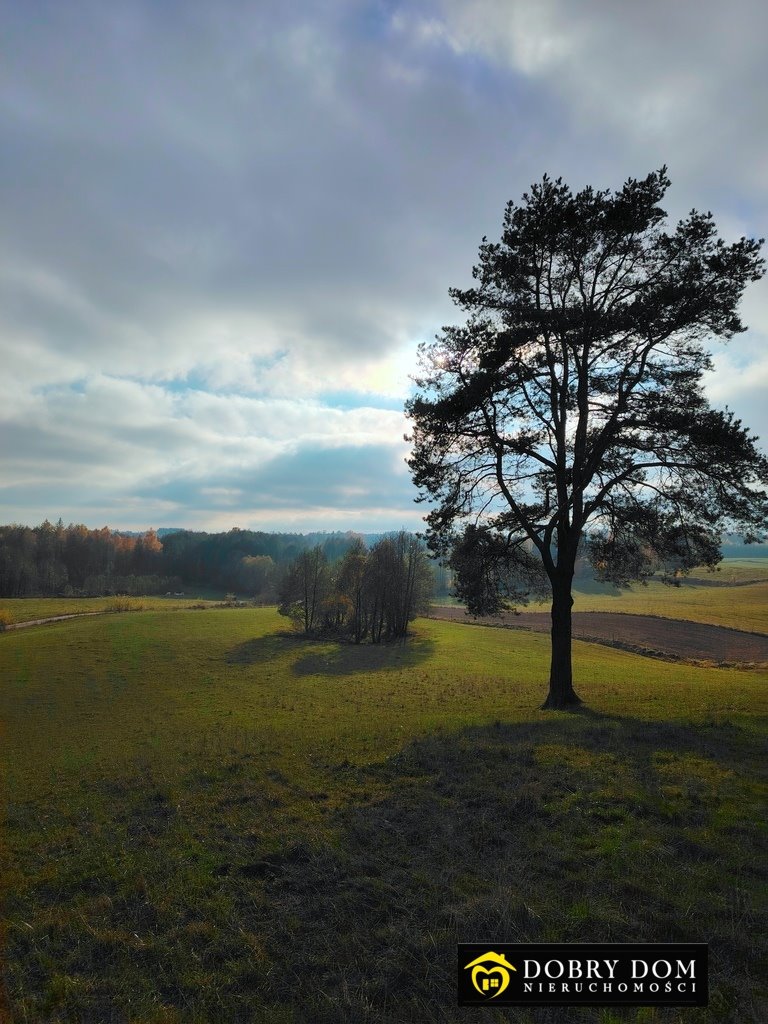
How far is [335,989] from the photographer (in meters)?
4.25

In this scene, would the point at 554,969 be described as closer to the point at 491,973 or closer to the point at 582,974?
the point at 582,974

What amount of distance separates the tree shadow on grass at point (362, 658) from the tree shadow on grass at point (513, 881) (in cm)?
3076

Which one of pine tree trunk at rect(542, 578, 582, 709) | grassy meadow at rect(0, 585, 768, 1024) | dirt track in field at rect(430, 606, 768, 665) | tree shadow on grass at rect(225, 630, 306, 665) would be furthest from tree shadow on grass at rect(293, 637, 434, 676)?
grassy meadow at rect(0, 585, 768, 1024)

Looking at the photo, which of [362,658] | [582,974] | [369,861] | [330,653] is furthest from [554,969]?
[330,653]

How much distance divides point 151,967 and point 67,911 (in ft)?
6.44

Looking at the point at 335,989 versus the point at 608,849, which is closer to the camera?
the point at 335,989

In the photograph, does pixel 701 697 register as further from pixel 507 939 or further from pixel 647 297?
pixel 507 939

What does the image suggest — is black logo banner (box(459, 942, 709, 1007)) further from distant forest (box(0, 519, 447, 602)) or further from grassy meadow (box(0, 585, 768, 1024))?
distant forest (box(0, 519, 447, 602))

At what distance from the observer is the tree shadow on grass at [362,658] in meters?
40.0

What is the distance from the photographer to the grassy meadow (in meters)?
4.35

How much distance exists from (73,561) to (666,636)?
14090 centimetres

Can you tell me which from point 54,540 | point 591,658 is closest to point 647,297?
point 591,658

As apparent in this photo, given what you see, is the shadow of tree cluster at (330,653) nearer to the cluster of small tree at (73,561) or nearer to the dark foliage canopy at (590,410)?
the dark foliage canopy at (590,410)

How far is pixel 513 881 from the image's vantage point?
18.4ft
